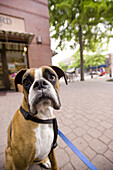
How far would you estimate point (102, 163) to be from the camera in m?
1.43

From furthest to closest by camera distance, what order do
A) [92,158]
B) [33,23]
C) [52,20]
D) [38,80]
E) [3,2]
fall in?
1. [52,20]
2. [33,23]
3. [3,2]
4. [92,158]
5. [38,80]

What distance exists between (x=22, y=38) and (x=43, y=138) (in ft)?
23.7

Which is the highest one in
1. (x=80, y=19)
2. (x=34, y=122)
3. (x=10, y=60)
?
(x=80, y=19)

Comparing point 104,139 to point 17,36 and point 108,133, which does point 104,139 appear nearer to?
point 108,133

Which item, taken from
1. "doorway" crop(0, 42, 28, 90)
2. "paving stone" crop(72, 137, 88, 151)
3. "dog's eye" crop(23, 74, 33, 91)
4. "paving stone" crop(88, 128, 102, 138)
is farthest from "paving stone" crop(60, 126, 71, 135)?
"doorway" crop(0, 42, 28, 90)

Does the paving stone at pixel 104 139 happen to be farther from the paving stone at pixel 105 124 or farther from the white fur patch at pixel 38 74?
the white fur patch at pixel 38 74

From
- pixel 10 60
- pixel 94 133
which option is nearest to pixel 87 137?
pixel 94 133

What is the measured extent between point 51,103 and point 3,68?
7.90 m

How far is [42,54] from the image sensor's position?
7879 millimetres

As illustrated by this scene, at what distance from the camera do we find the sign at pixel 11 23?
616cm

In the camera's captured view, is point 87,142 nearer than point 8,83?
Yes

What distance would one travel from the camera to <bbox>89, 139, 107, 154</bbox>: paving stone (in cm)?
165

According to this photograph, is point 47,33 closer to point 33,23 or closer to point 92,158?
point 33,23

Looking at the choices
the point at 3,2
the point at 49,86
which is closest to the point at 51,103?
the point at 49,86
